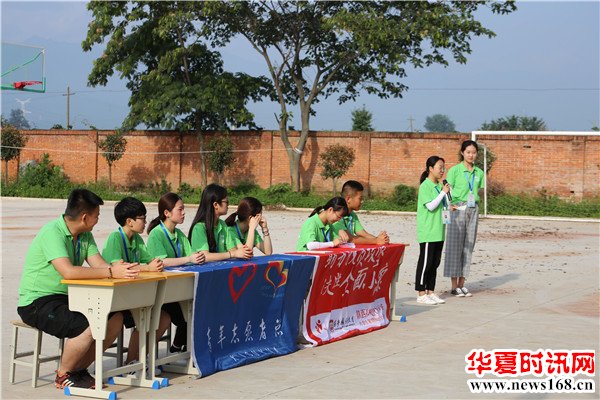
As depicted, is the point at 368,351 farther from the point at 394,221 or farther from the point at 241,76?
the point at 241,76

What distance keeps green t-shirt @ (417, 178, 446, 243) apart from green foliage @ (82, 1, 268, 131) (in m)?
26.5

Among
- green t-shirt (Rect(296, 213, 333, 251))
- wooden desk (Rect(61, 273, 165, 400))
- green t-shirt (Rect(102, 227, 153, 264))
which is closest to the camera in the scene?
wooden desk (Rect(61, 273, 165, 400))

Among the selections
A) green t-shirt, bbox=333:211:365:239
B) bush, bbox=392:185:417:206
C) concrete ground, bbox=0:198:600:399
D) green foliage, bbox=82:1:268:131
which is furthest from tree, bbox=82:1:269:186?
green t-shirt, bbox=333:211:365:239

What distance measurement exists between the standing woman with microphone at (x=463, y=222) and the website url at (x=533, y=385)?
15.8 ft

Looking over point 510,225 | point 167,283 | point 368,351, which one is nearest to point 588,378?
point 368,351

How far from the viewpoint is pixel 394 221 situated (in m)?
27.3

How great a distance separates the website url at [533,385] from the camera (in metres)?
7.09

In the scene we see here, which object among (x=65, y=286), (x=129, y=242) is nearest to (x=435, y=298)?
(x=129, y=242)

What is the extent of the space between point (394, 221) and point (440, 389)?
2027 centimetres

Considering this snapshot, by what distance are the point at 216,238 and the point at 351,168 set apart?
2869cm

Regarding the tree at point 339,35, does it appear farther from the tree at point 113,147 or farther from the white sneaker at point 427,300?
the white sneaker at point 427,300

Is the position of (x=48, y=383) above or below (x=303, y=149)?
below

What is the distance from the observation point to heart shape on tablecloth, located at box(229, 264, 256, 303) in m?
7.61

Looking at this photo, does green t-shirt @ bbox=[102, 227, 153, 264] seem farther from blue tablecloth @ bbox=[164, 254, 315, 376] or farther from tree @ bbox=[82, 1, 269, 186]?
tree @ bbox=[82, 1, 269, 186]
